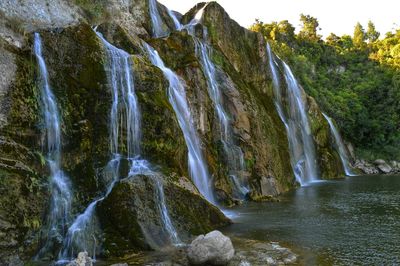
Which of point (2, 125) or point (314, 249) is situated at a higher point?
point (2, 125)

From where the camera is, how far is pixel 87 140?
587 inches

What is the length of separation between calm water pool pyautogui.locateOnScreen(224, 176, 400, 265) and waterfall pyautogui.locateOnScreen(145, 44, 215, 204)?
1.91m

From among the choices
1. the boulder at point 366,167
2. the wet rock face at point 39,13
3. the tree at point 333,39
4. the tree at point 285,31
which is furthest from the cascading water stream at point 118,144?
the tree at point 333,39

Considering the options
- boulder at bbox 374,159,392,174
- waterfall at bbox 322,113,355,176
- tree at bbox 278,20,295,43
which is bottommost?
boulder at bbox 374,159,392,174

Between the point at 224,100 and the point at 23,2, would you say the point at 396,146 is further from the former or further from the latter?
the point at 23,2

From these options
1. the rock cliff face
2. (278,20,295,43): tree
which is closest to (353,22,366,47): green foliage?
(278,20,295,43): tree

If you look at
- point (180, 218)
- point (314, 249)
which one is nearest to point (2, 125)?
point (180, 218)

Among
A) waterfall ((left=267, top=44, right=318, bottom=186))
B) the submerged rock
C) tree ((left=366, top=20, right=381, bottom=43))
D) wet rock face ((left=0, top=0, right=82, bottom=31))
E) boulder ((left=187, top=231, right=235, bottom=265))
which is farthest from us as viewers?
tree ((left=366, top=20, right=381, bottom=43))

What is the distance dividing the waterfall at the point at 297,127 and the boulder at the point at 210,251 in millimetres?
21493

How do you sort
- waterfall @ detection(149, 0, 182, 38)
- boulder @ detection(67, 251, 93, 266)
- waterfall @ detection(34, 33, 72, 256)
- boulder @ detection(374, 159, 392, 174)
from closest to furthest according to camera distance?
boulder @ detection(67, 251, 93, 266), waterfall @ detection(34, 33, 72, 256), waterfall @ detection(149, 0, 182, 38), boulder @ detection(374, 159, 392, 174)

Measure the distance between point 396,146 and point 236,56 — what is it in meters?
25.1

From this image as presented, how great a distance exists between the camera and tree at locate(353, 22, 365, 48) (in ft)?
248

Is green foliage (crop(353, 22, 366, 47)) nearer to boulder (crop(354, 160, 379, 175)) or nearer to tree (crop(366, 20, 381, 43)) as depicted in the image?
tree (crop(366, 20, 381, 43))

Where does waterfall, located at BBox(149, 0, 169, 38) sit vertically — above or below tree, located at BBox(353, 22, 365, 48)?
below
